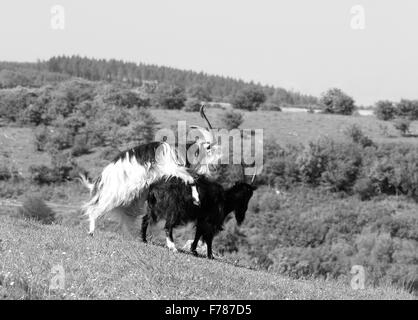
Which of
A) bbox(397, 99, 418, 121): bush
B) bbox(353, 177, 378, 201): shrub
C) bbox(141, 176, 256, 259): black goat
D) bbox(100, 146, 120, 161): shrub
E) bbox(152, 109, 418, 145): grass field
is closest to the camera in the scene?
bbox(141, 176, 256, 259): black goat

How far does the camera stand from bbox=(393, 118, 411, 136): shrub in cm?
7781

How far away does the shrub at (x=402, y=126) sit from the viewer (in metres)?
77.8

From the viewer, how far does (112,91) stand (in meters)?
92.9

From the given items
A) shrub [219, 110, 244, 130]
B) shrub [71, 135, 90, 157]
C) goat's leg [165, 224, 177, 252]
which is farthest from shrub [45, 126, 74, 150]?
goat's leg [165, 224, 177, 252]

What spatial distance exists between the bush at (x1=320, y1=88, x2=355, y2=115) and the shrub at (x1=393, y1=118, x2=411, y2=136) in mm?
17715

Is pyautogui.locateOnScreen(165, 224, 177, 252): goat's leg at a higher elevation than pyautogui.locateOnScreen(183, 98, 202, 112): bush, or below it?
below

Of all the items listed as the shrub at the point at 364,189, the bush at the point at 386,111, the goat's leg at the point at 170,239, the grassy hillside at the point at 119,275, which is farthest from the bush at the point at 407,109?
the grassy hillside at the point at 119,275

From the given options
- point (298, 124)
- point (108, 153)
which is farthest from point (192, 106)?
point (108, 153)

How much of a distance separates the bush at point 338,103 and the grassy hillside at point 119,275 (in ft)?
287

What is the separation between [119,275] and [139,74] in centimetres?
17097

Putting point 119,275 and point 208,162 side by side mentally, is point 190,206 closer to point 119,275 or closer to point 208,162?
point 208,162

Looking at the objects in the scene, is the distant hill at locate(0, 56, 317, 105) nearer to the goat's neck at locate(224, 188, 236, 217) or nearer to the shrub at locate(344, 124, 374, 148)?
the shrub at locate(344, 124, 374, 148)

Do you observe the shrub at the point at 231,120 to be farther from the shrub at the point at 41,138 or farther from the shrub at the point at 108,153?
the shrub at the point at 41,138

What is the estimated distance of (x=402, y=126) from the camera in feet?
256
